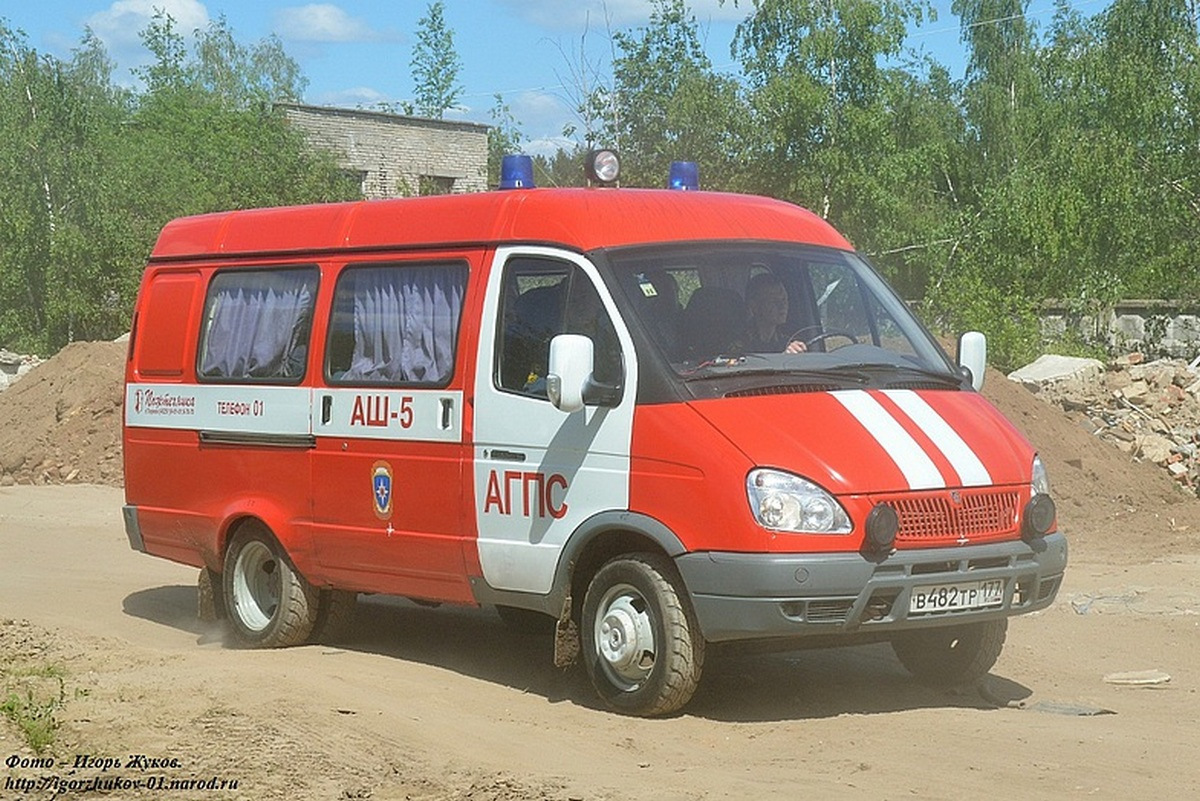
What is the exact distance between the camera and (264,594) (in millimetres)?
9961

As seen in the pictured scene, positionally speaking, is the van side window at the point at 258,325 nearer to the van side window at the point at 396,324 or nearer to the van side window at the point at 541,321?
the van side window at the point at 396,324

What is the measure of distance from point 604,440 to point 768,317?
101cm

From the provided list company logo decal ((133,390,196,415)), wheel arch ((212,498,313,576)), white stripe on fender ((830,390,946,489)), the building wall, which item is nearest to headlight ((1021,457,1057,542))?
white stripe on fender ((830,390,946,489))

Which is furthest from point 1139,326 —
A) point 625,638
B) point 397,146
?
point 397,146

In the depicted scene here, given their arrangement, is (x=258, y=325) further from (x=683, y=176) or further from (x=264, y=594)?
(x=683, y=176)

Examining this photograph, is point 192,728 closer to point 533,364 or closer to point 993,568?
point 533,364

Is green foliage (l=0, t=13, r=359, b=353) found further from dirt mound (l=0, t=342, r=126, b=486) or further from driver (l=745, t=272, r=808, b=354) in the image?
driver (l=745, t=272, r=808, b=354)

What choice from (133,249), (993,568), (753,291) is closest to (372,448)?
(753,291)

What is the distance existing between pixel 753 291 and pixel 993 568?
1.68 meters

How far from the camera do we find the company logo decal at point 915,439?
24.0 ft

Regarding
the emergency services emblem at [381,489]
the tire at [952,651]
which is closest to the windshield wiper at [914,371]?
the tire at [952,651]

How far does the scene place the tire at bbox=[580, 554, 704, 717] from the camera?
24.2 ft

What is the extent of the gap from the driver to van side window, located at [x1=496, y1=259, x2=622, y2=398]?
2.16 feet

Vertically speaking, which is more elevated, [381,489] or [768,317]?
[768,317]
